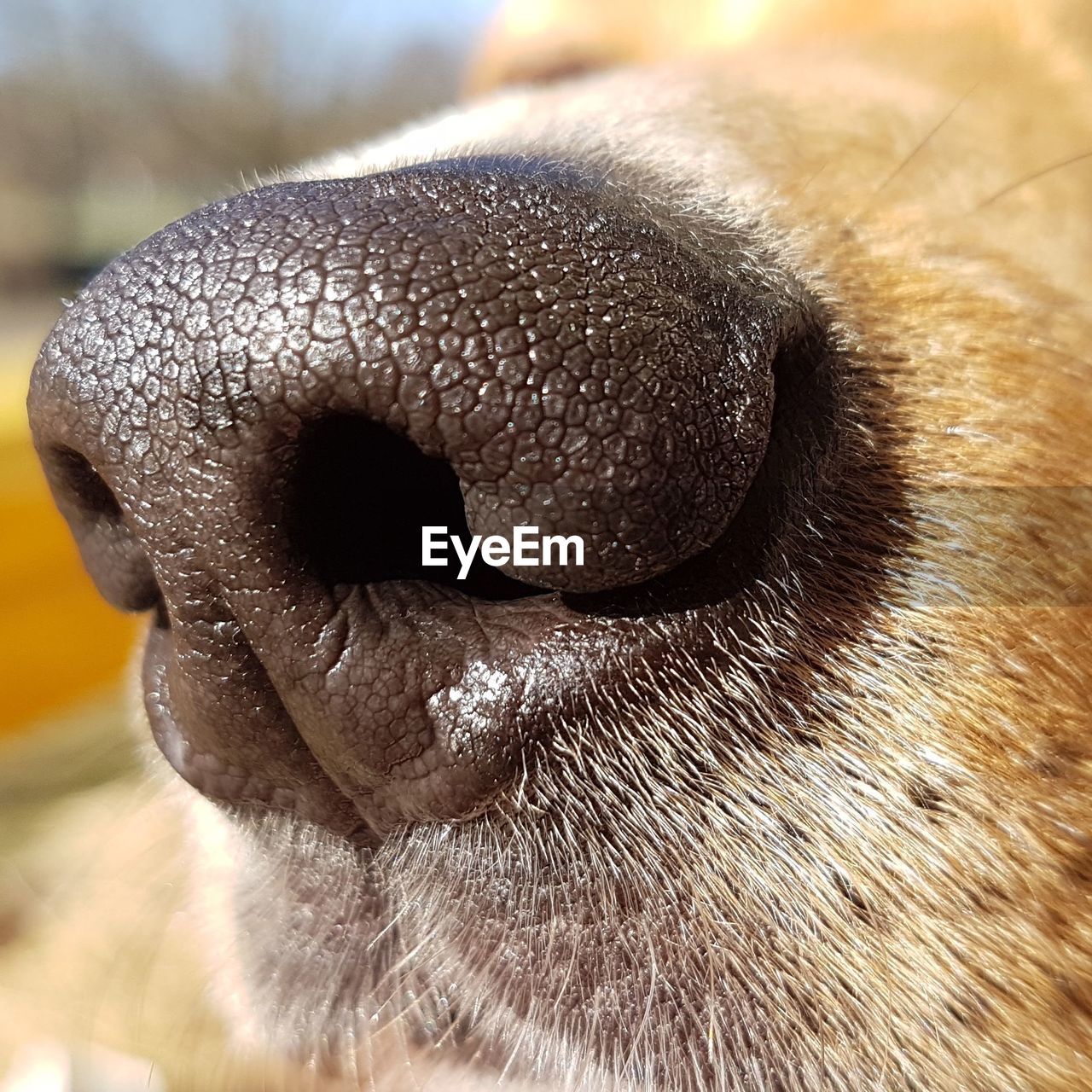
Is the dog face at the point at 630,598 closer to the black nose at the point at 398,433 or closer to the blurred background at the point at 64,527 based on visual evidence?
the black nose at the point at 398,433

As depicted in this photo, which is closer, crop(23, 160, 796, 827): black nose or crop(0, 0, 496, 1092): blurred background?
crop(23, 160, 796, 827): black nose

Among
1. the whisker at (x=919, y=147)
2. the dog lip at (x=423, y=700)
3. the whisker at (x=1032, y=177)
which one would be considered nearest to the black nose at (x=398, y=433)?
the dog lip at (x=423, y=700)

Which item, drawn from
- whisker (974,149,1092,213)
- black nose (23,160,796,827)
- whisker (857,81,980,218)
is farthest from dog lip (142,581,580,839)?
whisker (974,149,1092,213)

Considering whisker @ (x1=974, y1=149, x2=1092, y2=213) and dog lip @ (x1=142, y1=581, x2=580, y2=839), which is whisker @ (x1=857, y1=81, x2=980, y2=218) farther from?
dog lip @ (x1=142, y1=581, x2=580, y2=839)

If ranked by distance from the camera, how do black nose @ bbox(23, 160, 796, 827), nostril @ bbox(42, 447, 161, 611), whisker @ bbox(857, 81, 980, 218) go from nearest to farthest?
black nose @ bbox(23, 160, 796, 827)
nostril @ bbox(42, 447, 161, 611)
whisker @ bbox(857, 81, 980, 218)

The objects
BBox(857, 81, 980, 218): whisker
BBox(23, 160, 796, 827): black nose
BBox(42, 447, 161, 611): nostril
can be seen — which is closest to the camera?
BBox(23, 160, 796, 827): black nose

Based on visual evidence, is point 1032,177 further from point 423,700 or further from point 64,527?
point 64,527
